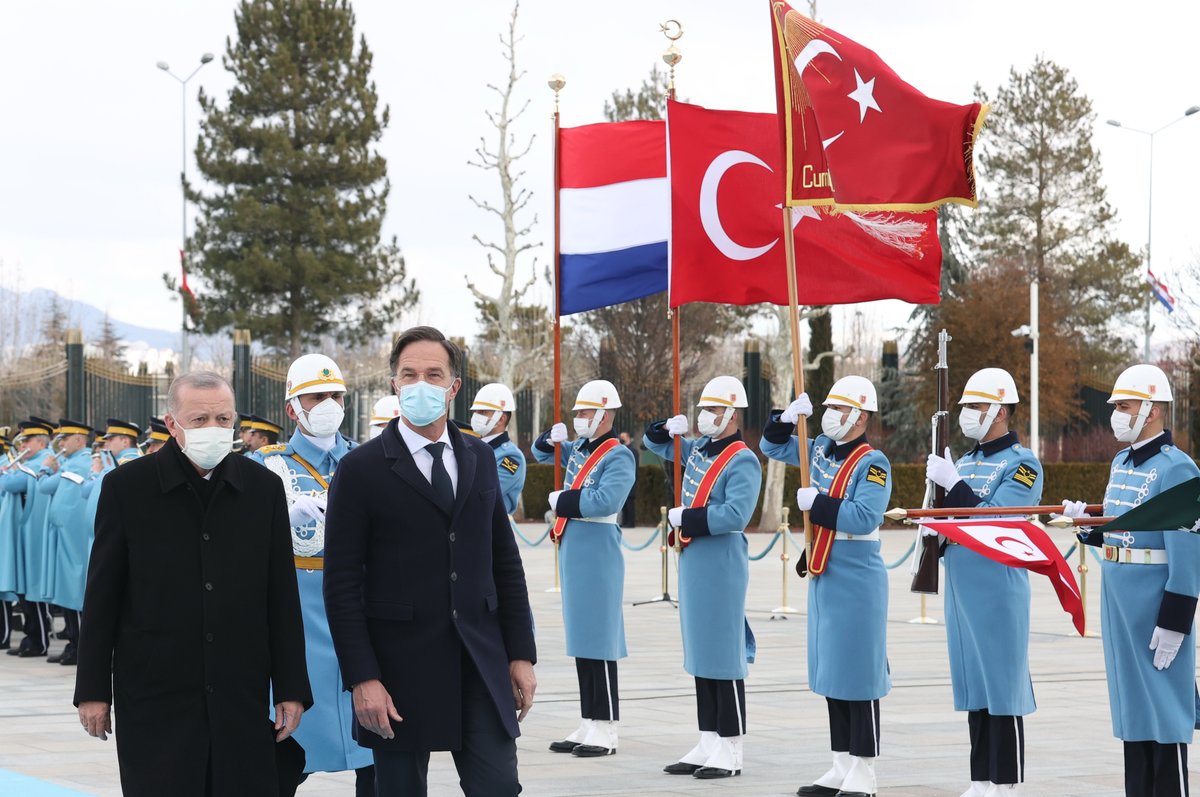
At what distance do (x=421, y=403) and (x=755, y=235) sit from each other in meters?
5.78

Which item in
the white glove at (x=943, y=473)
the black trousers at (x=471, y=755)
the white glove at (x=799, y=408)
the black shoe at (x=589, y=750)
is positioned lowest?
the black shoe at (x=589, y=750)

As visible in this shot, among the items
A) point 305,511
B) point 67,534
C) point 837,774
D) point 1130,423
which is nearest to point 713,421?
point 837,774

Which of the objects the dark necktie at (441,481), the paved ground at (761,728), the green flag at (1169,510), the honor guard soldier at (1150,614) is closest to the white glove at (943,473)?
the honor guard soldier at (1150,614)

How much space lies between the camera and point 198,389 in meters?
5.53

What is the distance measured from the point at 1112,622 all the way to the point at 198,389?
4.41m

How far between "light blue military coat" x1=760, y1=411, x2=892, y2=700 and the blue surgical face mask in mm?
3759

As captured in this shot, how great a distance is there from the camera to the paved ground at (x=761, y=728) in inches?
362

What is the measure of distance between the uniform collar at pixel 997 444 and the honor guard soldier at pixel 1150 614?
37.7 inches

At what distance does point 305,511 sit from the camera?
7.56 meters

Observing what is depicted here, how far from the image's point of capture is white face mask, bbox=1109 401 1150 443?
311 inches

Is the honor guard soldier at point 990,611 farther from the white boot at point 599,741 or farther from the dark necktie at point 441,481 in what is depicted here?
the dark necktie at point 441,481

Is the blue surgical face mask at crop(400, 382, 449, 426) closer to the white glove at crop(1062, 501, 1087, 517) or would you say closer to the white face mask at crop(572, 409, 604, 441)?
the white glove at crop(1062, 501, 1087, 517)

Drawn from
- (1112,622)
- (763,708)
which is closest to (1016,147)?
(763,708)

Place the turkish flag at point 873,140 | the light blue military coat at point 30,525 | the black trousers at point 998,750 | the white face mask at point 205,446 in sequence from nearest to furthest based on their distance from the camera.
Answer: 1. the white face mask at point 205,446
2. the black trousers at point 998,750
3. the turkish flag at point 873,140
4. the light blue military coat at point 30,525
